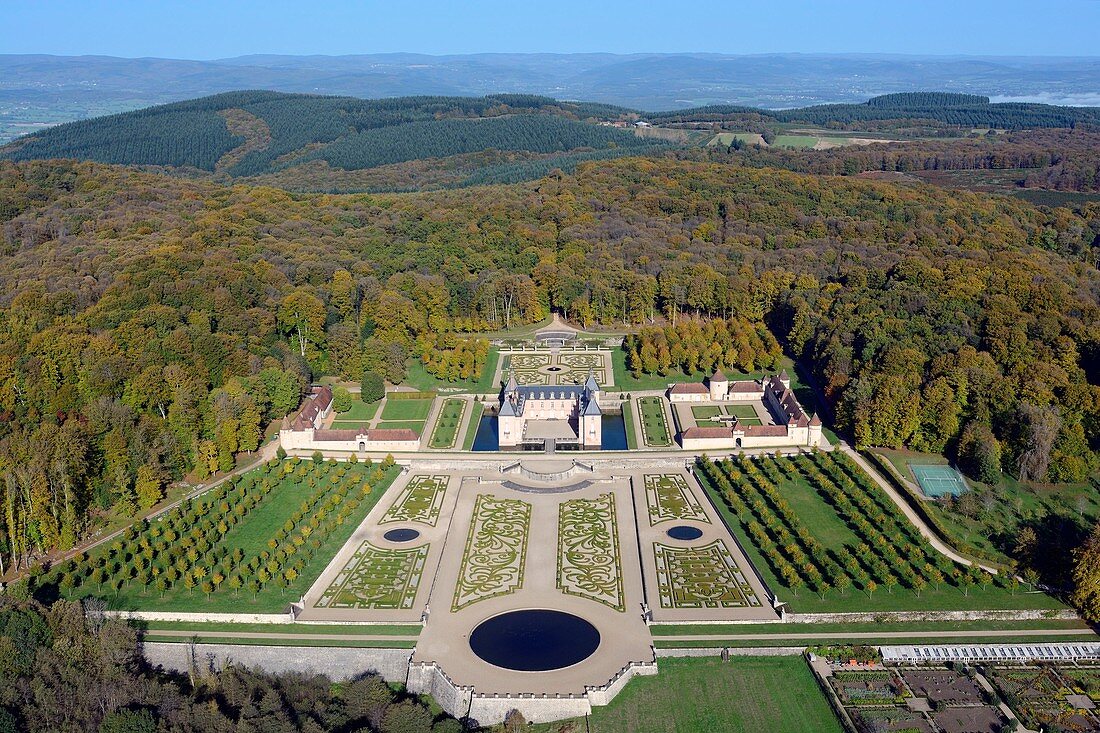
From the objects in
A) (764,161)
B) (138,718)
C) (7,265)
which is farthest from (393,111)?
(138,718)

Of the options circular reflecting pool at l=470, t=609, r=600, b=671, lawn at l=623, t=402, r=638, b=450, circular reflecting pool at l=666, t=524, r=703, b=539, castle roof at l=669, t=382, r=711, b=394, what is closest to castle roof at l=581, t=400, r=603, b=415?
lawn at l=623, t=402, r=638, b=450

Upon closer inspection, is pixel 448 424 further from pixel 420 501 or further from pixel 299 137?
pixel 299 137

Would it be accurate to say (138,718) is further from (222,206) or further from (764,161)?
(764,161)

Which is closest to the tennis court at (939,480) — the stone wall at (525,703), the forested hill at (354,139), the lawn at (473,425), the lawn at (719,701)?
the lawn at (719,701)

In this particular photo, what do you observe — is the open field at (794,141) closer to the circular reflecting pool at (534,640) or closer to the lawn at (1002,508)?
the lawn at (1002,508)

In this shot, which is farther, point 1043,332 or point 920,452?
point 1043,332
